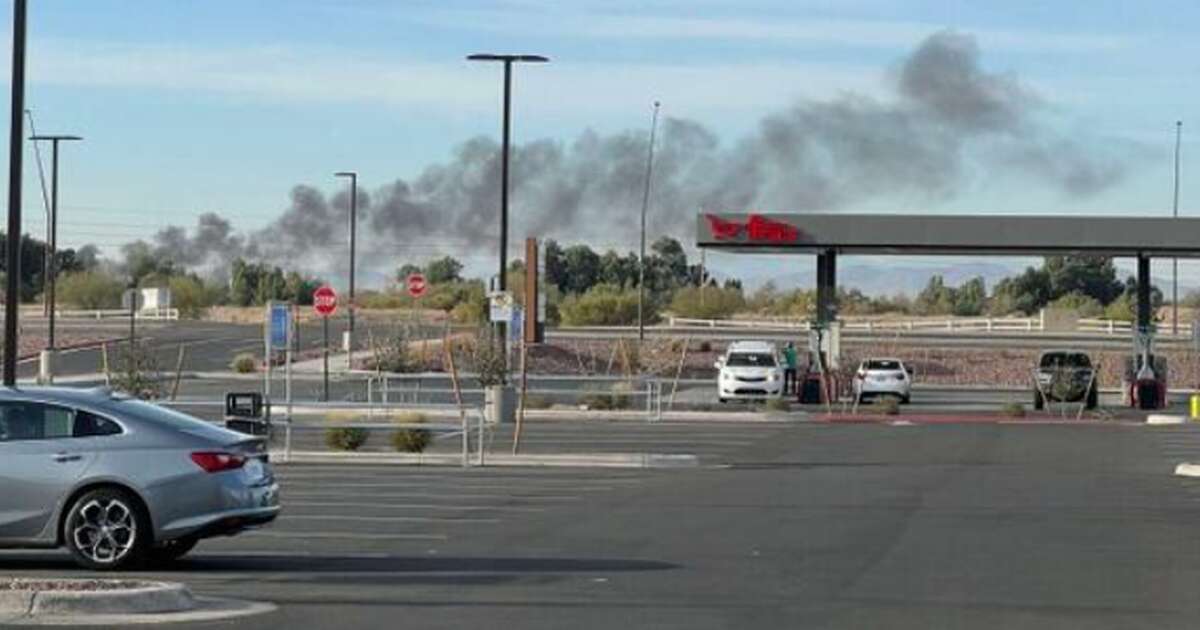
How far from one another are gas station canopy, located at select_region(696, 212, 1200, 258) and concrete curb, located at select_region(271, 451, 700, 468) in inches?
765

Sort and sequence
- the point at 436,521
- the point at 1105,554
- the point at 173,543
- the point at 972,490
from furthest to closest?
the point at 972,490 < the point at 436,521 < the point at 1105,554 < the point at 173,543

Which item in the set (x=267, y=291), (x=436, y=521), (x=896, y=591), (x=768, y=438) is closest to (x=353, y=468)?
(x=436, y=521)

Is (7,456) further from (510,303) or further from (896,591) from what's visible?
(510,303)

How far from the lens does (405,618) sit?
552 inches

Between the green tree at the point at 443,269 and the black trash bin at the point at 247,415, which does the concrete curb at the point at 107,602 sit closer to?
the black trash bin at the point at 247,415

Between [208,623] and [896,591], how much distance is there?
5311mm

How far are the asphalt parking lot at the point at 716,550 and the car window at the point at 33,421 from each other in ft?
3.61

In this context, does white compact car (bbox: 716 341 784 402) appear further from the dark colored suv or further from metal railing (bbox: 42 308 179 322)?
metal railing (bbox: 42 308 179 322)

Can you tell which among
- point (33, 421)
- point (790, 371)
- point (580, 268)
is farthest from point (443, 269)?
point (33, 421)

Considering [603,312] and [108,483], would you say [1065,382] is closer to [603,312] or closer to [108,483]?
[108,483]

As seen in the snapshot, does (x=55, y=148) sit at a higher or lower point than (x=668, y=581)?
higher

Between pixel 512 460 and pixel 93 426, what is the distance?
15.7 metres

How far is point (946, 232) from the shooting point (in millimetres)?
51844

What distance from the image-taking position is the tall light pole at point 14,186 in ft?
71.5
